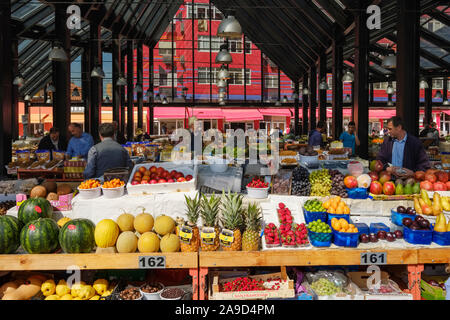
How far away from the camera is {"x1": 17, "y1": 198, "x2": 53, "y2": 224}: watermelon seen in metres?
3.09

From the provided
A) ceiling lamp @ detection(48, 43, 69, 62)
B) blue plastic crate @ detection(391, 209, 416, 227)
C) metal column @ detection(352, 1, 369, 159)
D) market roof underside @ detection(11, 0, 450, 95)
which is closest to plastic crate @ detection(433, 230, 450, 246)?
blue plastic crate @ detection(391, 209, 416, 227)

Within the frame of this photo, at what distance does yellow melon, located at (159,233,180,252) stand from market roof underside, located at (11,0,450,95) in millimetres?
3569

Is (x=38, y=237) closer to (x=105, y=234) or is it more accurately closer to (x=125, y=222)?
(x=105, y=234)

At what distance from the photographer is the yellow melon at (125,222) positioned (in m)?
3.02

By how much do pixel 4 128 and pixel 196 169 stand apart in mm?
5035

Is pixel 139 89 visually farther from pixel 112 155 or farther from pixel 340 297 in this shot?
pixel 340 297

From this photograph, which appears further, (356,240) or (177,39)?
(177,39)

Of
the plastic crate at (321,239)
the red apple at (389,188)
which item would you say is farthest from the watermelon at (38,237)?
the red apple at (389,188)

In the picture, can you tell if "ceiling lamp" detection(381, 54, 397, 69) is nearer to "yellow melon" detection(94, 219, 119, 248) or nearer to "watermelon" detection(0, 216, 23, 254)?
"yellow melon" detection(94, 219, 119, 248)

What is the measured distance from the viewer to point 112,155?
386 cm

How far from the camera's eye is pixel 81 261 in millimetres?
2760

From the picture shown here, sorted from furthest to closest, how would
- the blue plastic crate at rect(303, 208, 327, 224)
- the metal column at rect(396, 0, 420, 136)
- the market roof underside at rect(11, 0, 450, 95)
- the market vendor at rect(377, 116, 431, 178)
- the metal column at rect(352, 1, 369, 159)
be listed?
the market roof underside at rect(11, 0, 450, 95) < the metal column at rect(352, 1, 369, 159) < the metal column at rect(396, 0, 420, 136) < the market vendor at rect(377, 116, 431, 178) < the blue plastic crate at rect(303, 208, 327, 224)

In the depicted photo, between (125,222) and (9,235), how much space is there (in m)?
0.81
